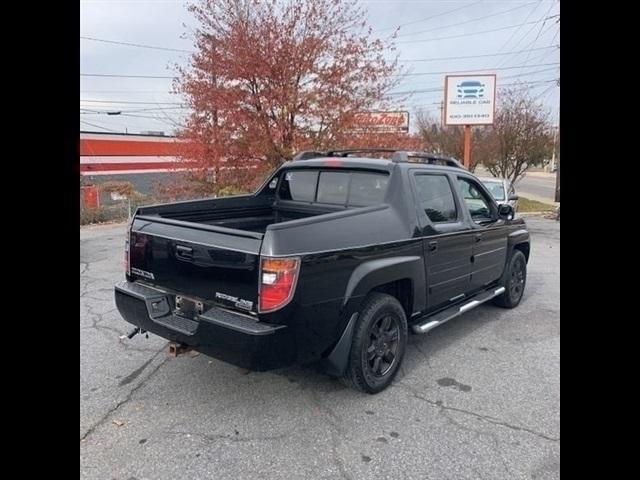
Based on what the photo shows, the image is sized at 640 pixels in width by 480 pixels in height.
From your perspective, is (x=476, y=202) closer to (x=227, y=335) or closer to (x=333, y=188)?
(x=333, y=188)

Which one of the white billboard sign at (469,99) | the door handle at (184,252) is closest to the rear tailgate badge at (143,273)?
the door handle at (184,252)

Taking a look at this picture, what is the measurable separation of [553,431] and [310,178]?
302cm

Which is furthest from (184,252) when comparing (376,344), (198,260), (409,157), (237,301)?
(409,157)

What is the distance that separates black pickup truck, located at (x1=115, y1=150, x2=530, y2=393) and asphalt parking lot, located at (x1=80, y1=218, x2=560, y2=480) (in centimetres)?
38

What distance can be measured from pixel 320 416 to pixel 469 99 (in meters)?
15.1

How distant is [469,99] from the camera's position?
52.6 ft

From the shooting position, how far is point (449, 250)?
4.29m

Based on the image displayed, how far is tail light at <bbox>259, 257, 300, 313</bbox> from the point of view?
2.86 m

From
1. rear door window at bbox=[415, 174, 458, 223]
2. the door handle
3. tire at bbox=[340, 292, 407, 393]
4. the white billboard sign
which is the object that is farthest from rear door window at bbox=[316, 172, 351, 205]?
the white billboard sign
